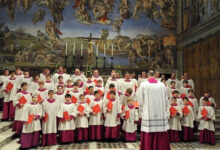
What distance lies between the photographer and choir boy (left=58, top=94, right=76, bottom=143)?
6.81 m

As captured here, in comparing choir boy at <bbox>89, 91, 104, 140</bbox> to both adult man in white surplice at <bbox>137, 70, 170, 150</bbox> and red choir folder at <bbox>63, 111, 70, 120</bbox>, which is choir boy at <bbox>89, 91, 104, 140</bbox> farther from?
adult man in white surplice at <bbox>137, 70, 170, 150</bbox>

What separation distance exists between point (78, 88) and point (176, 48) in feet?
31.9

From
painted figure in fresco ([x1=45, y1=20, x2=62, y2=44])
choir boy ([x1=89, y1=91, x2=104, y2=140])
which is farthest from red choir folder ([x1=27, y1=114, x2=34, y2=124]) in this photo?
painted figure in fresco ([x1=45, y1=20, x2=62, y2=44])

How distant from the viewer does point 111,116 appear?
7199 mm

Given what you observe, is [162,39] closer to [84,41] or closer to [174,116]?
[84,41]

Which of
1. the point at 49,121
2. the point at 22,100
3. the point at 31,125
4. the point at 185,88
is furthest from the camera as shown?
the point at 185,88

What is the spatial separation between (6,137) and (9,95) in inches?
96.7

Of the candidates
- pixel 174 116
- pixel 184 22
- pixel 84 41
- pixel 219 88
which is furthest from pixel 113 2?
pixel 174 116

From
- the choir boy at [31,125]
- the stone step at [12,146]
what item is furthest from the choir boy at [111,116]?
the stone step at [12,146]

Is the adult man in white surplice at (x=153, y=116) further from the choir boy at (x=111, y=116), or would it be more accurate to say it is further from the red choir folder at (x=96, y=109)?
the red choir folder at (x=96, y=109)

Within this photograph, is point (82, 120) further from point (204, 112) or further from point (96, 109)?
point (204, 112)

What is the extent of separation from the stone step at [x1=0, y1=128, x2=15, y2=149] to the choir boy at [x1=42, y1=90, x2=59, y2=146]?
1.02 m

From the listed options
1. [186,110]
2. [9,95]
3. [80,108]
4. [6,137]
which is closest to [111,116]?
[80,108]

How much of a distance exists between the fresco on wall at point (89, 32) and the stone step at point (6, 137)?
25.6 ft
